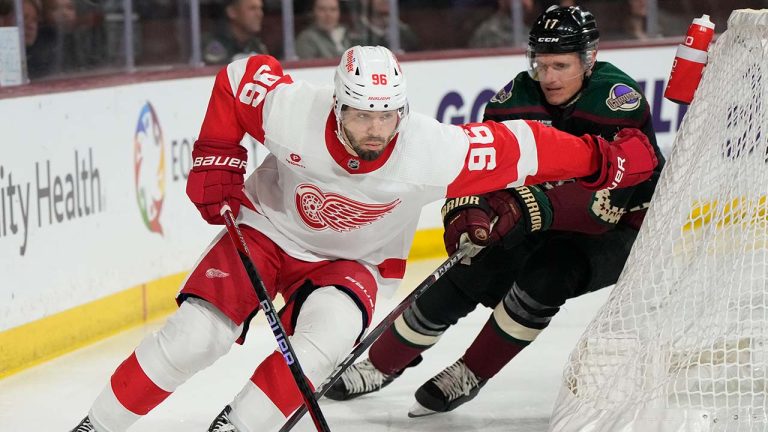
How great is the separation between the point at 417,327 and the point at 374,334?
48cm

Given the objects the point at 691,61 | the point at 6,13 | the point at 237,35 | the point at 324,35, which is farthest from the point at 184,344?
the point at 324,35

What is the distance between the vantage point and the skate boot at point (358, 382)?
3.80m

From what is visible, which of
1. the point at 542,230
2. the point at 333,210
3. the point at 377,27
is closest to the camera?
the point at 333,210

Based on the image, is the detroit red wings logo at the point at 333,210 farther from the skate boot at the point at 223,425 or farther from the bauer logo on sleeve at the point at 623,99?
the bauer logo on sleeve at the point at 623,99

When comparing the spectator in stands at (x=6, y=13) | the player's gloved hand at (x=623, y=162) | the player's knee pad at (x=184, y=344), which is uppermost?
the spectator in stands at (x=6, y=13)

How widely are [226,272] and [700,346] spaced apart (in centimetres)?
107

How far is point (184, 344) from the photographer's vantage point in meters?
→ 2.87

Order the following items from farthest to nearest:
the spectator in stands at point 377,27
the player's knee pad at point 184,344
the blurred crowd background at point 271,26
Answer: the spectator in stands at point 377,27 < the blurred crowd background at point 271,26 < the player's knee pad at point 184,344

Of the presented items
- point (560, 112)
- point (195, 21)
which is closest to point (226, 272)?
point (560, 112)

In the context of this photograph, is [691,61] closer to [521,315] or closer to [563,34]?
[563,34]

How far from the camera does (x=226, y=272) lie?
3.02 m

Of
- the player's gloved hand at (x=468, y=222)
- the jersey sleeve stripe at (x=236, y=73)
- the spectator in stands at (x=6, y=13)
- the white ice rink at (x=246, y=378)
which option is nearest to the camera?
the jersey sleeve stripe at (x=236, y=73)

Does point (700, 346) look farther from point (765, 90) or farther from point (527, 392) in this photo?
point (527, 392)

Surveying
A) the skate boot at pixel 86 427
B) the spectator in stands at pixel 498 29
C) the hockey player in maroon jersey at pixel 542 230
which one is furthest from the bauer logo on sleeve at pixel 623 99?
the spectator in stands at pixel 498 29
